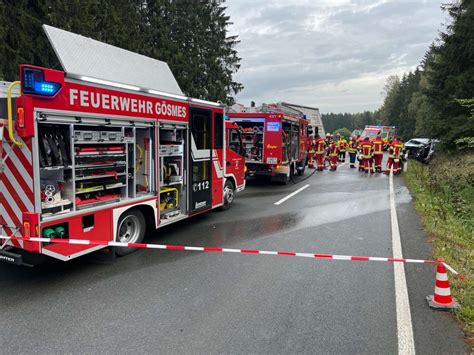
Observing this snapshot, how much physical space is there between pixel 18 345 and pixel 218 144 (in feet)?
18.2

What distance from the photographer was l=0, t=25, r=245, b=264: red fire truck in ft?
14.3

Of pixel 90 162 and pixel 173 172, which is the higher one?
pixel 90 162

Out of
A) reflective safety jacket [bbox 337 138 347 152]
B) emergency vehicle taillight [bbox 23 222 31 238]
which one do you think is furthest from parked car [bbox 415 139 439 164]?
emergency vehicle taillight [bbox 23 222 31 238]

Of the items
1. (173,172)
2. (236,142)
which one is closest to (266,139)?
(236,142)

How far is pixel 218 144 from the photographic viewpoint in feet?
27.0

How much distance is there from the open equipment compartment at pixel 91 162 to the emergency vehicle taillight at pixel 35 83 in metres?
0.29

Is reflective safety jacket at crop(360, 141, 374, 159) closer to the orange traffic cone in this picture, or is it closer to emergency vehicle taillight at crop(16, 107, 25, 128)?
the orange traffic cone

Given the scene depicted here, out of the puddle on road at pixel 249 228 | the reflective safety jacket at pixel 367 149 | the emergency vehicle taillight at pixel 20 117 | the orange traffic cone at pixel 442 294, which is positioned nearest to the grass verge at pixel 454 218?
the orange traffic cone at pixel 442 294

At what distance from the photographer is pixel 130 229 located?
6098 millimetres

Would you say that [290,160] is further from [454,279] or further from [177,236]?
[454,279]

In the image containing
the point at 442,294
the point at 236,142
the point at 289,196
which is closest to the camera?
the point at 442,294

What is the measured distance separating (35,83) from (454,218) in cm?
848

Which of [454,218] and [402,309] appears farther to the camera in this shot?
[454,218]

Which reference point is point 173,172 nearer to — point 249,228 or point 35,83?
point 249,228
